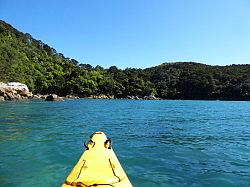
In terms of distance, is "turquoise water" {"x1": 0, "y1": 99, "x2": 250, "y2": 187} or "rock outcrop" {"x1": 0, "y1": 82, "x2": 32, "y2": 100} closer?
"turquoise water" {"x1": 0, "y1": 99, "x2": 250, "y2": 187}

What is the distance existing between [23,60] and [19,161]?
96319 millimetres

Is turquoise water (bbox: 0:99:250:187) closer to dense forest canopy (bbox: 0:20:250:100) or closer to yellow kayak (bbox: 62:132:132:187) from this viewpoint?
yellow kayak (bbox: 62:132:132:187)

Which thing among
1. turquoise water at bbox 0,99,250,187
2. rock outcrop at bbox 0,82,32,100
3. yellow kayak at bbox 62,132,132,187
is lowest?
turquoise water at bbox 0,99,250,187

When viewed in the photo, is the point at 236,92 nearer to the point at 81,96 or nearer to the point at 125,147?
the point at 81,96

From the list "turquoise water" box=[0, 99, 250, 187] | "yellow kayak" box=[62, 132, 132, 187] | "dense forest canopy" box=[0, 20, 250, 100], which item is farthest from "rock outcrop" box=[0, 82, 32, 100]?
"yellow kayak" box=[62, 132, 132, 187]

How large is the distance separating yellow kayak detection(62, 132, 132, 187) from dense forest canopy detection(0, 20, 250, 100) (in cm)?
8157

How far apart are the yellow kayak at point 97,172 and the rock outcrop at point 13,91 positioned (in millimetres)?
67080

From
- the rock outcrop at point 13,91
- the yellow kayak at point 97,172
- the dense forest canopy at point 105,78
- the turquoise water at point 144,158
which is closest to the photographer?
the yellow kayak at point 97,172

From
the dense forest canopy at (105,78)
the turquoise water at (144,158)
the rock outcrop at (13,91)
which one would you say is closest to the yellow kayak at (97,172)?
the turquoise water at (144,158)

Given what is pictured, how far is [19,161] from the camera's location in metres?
12.3

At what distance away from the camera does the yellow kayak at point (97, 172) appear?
524cm

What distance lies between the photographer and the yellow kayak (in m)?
5.24

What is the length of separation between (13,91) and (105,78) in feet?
189

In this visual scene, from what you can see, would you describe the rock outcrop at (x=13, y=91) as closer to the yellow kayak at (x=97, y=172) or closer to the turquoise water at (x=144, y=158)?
the turquoise water at (x=144, y=158)
